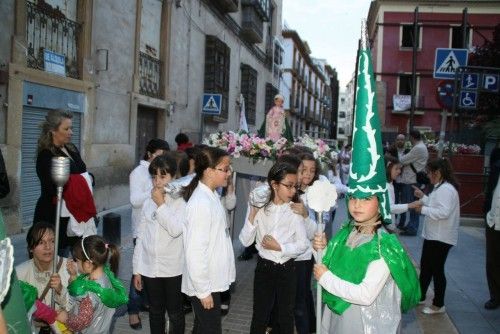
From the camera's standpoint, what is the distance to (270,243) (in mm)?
3570

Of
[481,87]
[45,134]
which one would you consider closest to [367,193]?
A: [45,134]

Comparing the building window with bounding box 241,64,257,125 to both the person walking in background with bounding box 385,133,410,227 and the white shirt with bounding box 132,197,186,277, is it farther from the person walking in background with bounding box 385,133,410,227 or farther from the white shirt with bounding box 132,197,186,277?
the white shirt with bounding box 132,197,186,277

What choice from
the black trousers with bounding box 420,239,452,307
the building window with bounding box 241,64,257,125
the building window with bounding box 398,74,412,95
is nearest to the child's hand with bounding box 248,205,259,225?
the black trousers with bounding box 420,239,452,307

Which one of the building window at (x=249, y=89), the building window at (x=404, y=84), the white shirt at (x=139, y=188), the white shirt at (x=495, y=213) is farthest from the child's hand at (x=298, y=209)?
the building window at (x=404, y=84)

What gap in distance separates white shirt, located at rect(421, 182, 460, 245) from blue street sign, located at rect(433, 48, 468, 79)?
203 inches

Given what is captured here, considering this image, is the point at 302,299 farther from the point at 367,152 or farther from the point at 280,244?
the point at 367,152

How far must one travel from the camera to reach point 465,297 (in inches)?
225

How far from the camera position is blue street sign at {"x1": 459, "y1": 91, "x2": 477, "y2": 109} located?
29.2 ft

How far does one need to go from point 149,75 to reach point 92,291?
9.88 meters

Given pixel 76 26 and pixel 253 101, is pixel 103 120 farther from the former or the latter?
pixel 253 101

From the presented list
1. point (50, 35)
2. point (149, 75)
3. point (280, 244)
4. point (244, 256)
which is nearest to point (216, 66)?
point (149, 75)

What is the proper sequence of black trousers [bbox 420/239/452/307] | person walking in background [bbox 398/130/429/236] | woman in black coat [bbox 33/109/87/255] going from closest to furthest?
woman in black coat [bbox 33/109/87/255] → black trousers [bbox 420/239/452/307] → person walking in background [bbox 398/130/429/236]

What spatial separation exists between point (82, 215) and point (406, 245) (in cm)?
636

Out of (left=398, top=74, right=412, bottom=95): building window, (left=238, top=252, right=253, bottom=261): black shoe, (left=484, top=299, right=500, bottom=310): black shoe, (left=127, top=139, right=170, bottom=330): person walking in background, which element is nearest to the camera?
(left=127, top=139, right=170, bottom=330): person walking in background
